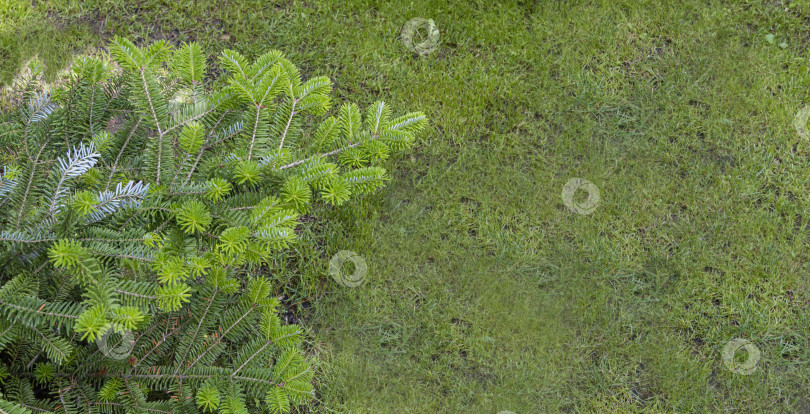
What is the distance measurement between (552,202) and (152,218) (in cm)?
230

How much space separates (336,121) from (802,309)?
2864 mm

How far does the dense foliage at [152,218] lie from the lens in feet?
4.97

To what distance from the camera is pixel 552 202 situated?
3.29 metres

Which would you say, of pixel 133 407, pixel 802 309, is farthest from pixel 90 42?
pixel 802 309

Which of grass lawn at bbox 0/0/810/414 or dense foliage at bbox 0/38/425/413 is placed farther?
grass lawn at bbox 0/0/810/414

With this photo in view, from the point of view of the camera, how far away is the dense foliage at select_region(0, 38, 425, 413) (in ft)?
4.97

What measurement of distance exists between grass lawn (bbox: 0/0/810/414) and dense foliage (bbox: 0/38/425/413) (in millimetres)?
1069

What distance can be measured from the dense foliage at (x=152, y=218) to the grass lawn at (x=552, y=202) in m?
1.07

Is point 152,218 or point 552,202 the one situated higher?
point 152,218

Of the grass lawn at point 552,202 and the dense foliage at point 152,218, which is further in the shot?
the grass lawn at point 552,202

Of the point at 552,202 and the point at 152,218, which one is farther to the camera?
the point at 552,202

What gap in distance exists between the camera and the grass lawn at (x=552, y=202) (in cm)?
295

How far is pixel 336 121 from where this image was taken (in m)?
2.01

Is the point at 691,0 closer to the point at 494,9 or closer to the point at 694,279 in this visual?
the point at 494,9
